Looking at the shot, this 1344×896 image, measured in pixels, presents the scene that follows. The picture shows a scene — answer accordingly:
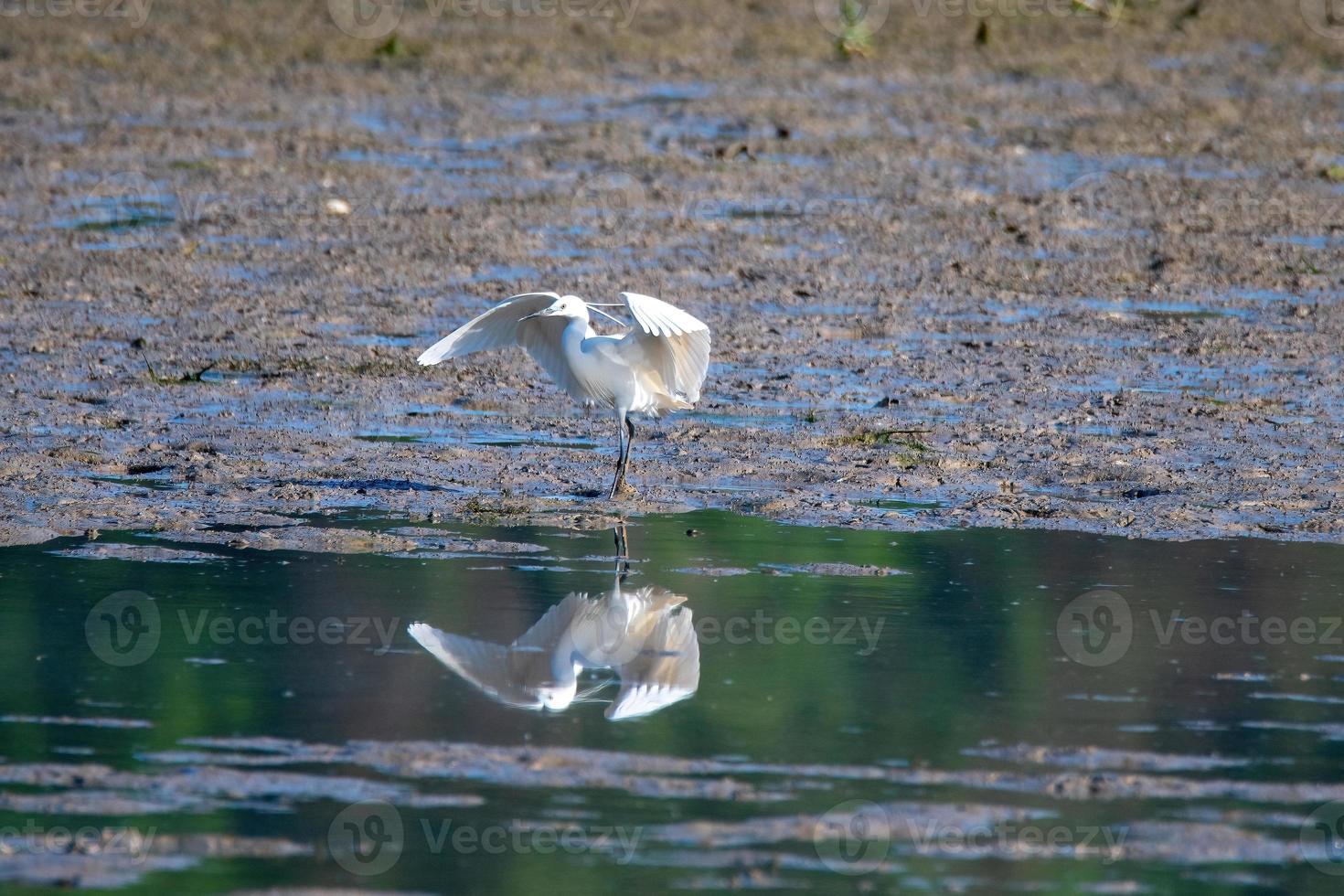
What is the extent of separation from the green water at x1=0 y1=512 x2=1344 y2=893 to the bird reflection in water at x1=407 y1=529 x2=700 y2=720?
4 cm

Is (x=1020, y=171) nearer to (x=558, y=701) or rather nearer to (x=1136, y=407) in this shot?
(x=1136, y=407)

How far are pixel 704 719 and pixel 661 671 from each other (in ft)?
1.49

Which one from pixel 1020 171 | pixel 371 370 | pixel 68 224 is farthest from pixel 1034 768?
pixel 1020 171

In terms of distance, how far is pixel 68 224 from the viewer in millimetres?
13352
